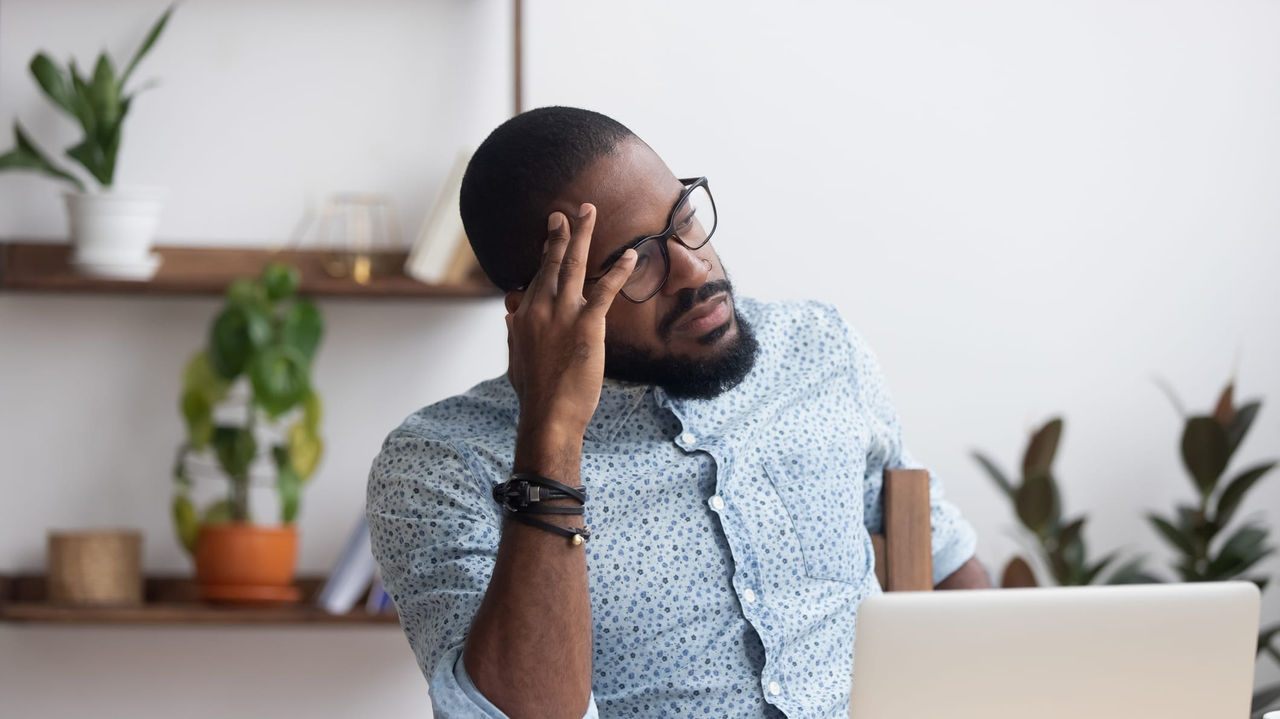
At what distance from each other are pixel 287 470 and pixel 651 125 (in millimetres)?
904

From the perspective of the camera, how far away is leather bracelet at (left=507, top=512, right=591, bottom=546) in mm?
1117

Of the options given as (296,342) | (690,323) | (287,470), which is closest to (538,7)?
(296,342)

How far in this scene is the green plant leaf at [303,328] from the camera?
2.36 m

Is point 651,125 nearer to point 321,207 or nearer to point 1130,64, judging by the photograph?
point 321,207

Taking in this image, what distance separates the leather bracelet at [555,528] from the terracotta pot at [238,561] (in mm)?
1318

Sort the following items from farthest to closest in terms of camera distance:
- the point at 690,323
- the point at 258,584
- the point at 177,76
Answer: the point at 177,76
the point at 258,584
the point at 690,323

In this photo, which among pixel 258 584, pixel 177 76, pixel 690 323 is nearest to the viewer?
pixel 690 323

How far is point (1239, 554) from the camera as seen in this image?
2.28m

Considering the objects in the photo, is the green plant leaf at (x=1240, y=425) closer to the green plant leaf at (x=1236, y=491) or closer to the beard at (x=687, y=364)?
the green plant leaf at (x=1236, y=491)

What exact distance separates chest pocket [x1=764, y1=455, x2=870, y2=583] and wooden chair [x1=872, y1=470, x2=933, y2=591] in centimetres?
3

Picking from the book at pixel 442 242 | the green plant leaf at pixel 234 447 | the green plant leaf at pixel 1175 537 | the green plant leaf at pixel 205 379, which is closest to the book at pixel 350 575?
the green plant leaf at pixel 234 447

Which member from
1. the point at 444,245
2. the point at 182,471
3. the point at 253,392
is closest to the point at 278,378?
the point at 253,392

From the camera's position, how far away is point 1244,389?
2561 mm

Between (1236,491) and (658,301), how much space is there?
141 centimetres
